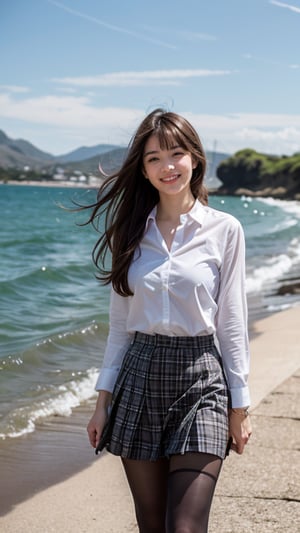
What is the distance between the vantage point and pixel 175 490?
251cm

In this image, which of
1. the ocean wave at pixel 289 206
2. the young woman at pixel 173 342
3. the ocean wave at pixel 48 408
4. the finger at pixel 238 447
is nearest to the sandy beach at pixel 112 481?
the ocean wave at pixel 48 408

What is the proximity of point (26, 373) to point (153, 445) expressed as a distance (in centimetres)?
609

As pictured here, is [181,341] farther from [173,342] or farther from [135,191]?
[135,191]

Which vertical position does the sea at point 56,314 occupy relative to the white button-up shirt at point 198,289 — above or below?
below

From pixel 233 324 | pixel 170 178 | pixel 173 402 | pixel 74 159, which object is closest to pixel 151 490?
pixel 173 402

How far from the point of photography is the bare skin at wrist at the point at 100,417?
112 inches

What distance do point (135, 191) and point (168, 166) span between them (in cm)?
24

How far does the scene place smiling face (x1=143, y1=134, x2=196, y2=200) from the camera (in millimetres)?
2857

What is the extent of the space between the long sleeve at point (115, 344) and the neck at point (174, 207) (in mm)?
335

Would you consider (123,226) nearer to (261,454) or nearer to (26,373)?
(261,454)

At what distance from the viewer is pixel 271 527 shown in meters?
3.76

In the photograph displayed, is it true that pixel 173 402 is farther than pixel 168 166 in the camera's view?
No

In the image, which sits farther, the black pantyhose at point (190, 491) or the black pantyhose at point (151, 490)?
the black pantyhose at point (151, 490)

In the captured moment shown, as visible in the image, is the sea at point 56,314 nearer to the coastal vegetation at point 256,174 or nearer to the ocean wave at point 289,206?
the ocean wave at point 289,206
